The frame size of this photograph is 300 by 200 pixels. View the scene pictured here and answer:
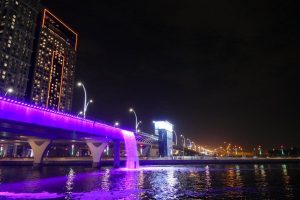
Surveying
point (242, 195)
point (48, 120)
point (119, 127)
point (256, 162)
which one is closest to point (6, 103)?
point (48, 120)

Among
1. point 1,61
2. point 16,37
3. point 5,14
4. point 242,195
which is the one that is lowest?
point 242,195

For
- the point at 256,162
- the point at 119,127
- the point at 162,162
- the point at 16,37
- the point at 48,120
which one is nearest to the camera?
the point at 48,120

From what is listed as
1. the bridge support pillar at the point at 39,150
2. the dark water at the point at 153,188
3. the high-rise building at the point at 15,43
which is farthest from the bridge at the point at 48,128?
the high-rise building at the point at 15,43

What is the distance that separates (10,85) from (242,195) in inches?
6720

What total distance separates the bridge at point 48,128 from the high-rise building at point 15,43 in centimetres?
9838

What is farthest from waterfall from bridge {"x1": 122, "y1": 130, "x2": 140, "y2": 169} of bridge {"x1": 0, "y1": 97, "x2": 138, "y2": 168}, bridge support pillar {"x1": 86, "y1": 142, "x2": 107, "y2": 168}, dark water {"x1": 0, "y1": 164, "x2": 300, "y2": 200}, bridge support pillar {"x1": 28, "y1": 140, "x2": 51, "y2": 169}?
dark water {"x1": 0, "y1": 164, "x2": 300, "y2": 200}

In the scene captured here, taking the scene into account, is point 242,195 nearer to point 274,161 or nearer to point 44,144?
point 44,144

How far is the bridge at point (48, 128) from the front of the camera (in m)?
44.7

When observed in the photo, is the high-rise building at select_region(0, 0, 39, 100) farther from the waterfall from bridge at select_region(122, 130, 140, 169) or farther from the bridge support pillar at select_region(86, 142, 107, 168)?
the waterfall from bridge at select_region(122, 130, 140, 169)

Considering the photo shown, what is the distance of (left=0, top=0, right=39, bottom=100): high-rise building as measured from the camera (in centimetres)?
17312

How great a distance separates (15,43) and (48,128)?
14661 centimetres

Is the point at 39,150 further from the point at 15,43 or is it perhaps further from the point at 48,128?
the point at 15,43

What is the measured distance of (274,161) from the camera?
14812cm

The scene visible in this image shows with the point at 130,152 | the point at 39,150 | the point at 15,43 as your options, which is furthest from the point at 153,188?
the point at 15,43
